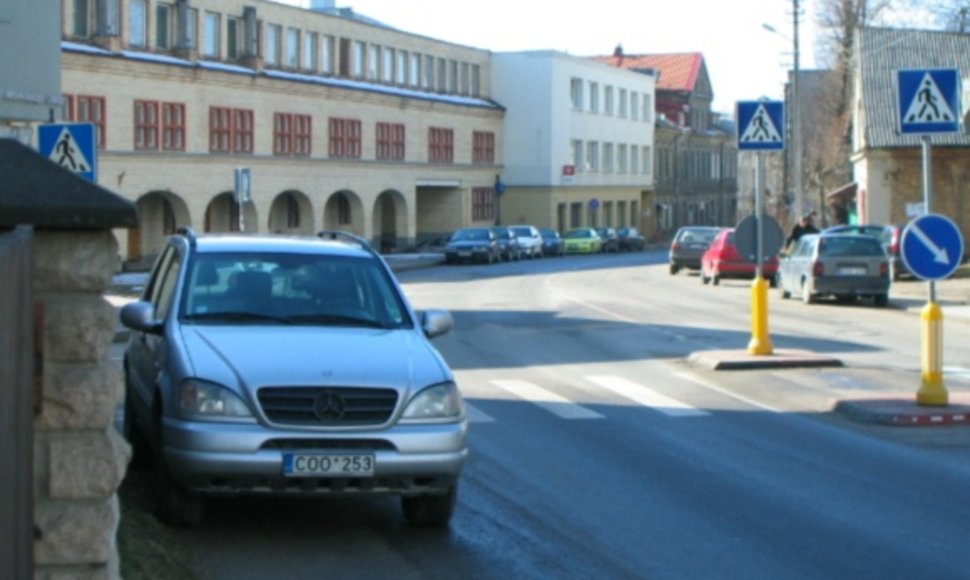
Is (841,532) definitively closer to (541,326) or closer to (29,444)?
(29,444)

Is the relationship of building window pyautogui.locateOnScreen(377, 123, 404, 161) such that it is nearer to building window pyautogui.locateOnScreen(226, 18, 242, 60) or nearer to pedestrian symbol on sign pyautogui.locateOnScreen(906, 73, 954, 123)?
building window pyautogui.locateOnScreen(226, 18, 242, 60)

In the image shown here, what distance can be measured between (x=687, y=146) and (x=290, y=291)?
340 ft

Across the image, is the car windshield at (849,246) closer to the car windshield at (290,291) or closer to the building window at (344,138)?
the car windshield at (290,291)

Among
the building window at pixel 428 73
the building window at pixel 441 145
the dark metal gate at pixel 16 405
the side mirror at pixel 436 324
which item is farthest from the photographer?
the building window at pixel 428 73

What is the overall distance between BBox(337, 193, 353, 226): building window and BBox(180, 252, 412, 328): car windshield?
189ft

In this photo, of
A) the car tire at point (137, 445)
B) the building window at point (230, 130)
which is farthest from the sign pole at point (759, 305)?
the building window at point (230, 130)

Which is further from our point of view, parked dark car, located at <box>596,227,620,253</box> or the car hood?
parked dark car, located at <box>596,227,620,253</box>

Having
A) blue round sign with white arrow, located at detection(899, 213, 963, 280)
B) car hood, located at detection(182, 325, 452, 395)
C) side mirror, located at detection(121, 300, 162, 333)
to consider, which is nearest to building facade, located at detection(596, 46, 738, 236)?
blue round sign with white arrow, located at detection(899, 213, 963, 280)

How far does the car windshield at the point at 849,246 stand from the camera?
32.2 m

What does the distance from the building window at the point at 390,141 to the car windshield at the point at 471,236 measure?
745 centimetres

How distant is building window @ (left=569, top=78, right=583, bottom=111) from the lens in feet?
287

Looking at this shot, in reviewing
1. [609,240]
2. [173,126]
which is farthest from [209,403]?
[609,240]

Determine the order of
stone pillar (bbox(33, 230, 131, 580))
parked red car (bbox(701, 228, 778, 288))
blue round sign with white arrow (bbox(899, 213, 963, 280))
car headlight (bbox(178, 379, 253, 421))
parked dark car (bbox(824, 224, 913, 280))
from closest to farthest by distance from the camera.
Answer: stone pillar (bbox(33, 230, 131, 580))
car headlight (bbox(178, 379, 253, 421))
blue round sign with white arrow (bbox(899, 213, 963, 280))
parked dark car (bbox(824, 224, 913, 280))
parked red car (bbox(701, 228, 778, 288))

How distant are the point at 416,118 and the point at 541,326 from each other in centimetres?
4537
